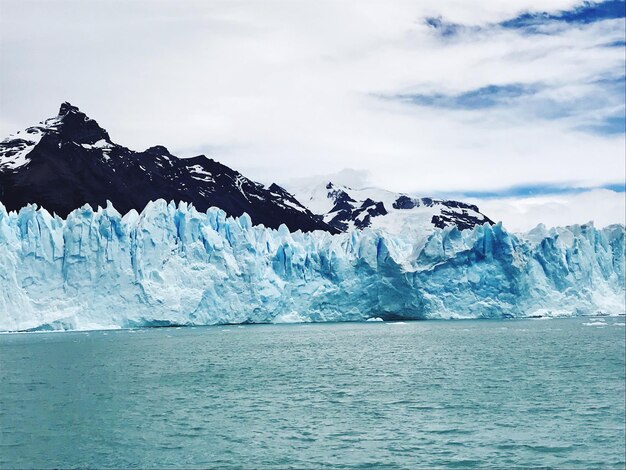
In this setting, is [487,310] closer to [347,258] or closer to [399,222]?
[347,258]

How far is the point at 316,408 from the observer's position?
19.3 m

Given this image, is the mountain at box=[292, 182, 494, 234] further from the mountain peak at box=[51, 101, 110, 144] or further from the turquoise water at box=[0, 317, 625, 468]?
the turquoise water at box=[0, 317, 625, 468]

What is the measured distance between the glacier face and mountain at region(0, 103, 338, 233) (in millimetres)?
27719

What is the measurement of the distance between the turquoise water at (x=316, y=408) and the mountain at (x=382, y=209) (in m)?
91.2

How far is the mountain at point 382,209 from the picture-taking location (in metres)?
128

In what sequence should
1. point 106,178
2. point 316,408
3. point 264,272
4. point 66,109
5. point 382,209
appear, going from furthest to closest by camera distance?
point 382,209
point 66,109
point 106,178
point 264,272
point 316,408

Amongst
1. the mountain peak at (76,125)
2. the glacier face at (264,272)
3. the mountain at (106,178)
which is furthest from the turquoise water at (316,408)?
the mountain peak at (76,125)

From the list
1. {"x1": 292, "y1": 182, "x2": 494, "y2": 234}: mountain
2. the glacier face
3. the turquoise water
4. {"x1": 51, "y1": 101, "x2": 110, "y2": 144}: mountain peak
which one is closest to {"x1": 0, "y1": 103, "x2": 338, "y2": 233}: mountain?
{"x1": 51, "y1": 101, "x2": 110, "y2": 144}: mountain peak

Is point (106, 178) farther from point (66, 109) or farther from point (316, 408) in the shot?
point (316, 408)

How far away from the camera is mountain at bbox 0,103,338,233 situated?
258 feet

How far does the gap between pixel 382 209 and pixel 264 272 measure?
270ft

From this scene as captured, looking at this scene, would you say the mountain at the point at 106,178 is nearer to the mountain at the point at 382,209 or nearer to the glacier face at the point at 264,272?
the mountain at the point at 382,209

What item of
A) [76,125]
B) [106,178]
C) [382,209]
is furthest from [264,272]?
[382,209]

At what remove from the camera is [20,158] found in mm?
83438
